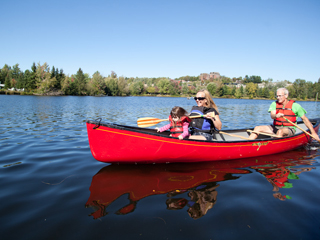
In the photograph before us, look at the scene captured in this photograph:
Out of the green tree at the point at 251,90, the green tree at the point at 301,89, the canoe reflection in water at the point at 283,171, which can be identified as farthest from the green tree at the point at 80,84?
the green tree at the point at 301,89

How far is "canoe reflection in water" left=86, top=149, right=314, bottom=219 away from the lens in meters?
3.15

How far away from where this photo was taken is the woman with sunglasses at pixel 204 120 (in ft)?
16.7

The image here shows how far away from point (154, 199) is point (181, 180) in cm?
93

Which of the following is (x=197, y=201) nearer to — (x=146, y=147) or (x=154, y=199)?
(x=154, y=199)

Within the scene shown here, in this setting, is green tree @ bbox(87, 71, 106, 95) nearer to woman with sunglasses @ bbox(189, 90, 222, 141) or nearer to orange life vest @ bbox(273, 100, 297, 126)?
woman with sunglasses @ bbox(189, 90, 222, 141)

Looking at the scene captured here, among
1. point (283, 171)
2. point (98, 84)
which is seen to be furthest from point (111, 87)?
point (283, 171)

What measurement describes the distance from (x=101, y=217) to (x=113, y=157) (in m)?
1.68

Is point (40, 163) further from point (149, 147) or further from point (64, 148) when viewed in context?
point (149, 147)

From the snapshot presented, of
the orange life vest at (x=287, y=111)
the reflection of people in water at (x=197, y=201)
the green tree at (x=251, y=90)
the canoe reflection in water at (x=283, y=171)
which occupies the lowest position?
the canoe reflection in water at (x=283, y=171)

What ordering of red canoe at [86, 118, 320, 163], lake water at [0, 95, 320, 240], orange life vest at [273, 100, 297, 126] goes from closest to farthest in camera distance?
lake water at [0, 95, 320, 240]
red canoe at [86, 118, 320, 163]
orange life vest at [273, 100, 297, 126]

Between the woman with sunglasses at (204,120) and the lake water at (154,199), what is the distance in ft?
2.50

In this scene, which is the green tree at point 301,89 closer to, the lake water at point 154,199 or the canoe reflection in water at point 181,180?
the canoe reflection in water at point 181,180

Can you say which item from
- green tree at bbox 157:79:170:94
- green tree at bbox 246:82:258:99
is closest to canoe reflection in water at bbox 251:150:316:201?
green tree at bbox 157:79:170:94

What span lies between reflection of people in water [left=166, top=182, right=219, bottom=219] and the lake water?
0.05 ft
